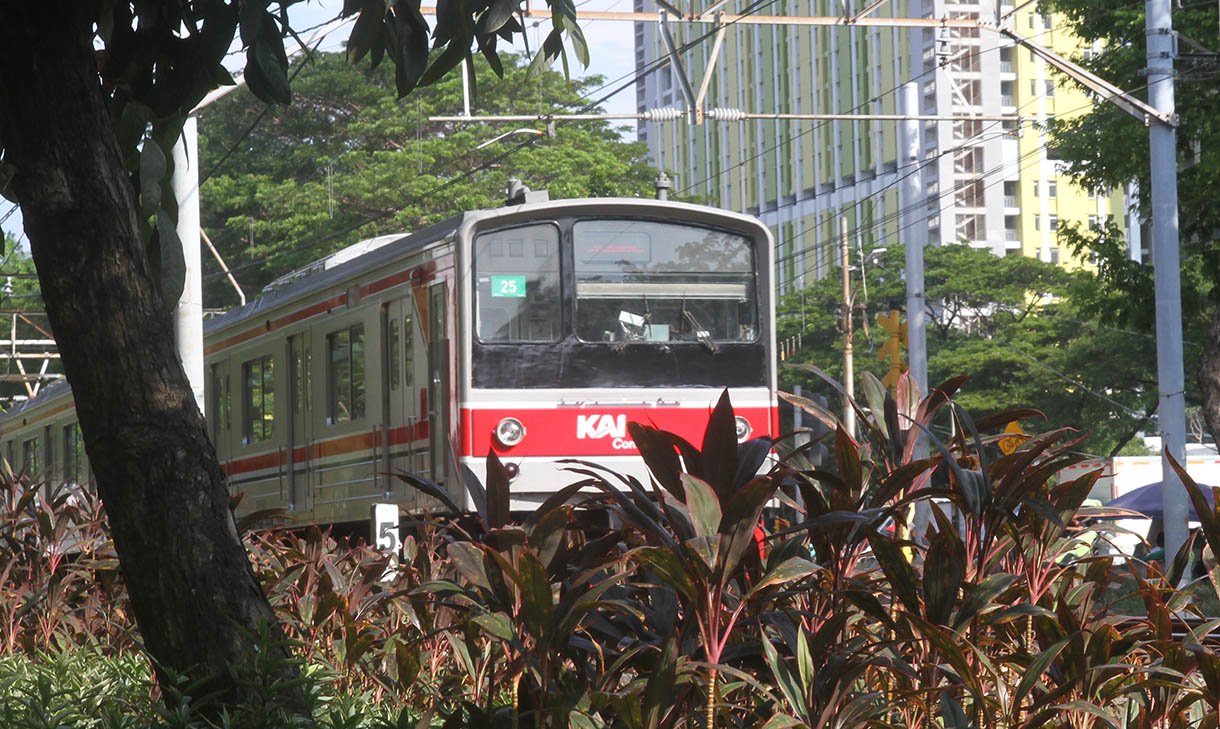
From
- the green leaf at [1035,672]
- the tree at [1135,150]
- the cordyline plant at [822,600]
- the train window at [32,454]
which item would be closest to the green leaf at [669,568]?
the cordyline plant at [822,600]

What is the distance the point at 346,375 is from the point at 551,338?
8.01 feet

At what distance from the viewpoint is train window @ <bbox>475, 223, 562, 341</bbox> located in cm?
1229

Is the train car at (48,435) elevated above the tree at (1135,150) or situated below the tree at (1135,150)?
below

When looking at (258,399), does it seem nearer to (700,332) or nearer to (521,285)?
(521,285)

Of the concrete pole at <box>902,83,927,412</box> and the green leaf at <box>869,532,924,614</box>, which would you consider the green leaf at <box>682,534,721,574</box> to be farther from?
the concrete pole at <box>902,83,927,412</box>

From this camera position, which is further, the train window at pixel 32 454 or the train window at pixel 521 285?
the train window at pixel 32 454

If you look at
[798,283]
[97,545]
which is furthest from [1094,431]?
[798,283]

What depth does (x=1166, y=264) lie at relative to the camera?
1543 centimetres

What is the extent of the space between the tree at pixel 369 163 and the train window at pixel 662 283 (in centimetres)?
1965

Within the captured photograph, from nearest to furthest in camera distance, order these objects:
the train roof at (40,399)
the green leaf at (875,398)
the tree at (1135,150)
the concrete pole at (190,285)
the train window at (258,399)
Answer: the green leaf at (875,398) → the concrete pole at (190,285) → the train window at (258,399) → the tree at (1135,150) → the train roof at (40,399)

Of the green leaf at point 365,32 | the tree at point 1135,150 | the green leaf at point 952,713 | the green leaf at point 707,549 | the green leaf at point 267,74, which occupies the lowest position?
the green leaf at point 952,713

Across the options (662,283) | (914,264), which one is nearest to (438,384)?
(662,283)

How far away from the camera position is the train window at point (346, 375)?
13.7 meters

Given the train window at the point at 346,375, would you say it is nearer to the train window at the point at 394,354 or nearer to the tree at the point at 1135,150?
the train window at the point at 394,354
